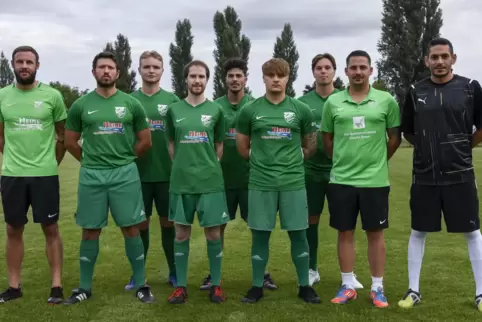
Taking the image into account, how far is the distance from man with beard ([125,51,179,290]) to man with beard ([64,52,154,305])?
39 centimetres

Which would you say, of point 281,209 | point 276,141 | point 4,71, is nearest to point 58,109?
point 276,141

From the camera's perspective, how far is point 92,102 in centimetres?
489

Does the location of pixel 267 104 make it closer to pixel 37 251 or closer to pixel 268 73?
pixel 268 73

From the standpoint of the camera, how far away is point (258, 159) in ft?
16.0

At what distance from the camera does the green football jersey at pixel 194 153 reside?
4.89 m

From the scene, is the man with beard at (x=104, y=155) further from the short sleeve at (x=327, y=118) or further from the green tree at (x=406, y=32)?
the green tree at (x=406, y=32)

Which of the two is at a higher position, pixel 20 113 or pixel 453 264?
pixel 20 113

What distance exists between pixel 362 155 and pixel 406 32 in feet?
146

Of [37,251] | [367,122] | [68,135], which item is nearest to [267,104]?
[367,122]

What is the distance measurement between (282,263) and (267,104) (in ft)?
7.90

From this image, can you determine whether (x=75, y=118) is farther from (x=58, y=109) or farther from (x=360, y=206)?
(x=360, y=206)

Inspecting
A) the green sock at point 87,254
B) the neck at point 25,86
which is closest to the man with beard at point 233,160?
the green sock at point 87,254

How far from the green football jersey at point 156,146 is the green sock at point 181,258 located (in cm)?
75

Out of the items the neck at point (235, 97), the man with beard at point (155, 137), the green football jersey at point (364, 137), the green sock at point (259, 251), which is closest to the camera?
the green football jersey at point (364, 137)
